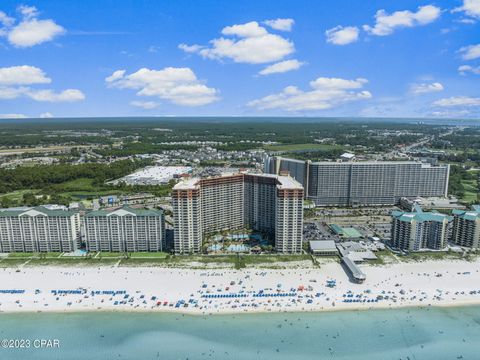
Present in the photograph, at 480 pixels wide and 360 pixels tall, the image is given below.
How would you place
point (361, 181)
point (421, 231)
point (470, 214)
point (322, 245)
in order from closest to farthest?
point (421, 231) → point (322, 245) → point (470, 214) → point (361, 181)

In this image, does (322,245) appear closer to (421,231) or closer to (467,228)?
(421,231)

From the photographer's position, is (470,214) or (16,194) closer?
(470,214)

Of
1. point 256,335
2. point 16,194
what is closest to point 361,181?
point 256,335

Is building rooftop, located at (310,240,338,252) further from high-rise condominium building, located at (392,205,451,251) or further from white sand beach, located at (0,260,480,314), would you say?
high-rise condominium building, located at (392,205,451,251)

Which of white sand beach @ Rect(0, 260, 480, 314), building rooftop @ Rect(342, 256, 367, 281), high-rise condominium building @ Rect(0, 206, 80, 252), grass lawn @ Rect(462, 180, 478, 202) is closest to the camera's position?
white sand beach @ Rect(0, 260, 480, 314)

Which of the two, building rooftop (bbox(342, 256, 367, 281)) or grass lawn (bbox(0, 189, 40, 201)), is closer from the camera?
building rooftop (bbox(342, 256, 367, 281))

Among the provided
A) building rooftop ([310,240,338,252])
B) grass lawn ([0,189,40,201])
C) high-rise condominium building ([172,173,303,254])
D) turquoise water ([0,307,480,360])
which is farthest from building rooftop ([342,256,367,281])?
grass lawn ([0,189,40,201])

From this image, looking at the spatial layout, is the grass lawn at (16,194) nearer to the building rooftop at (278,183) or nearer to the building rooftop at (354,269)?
the building rooftop at (278,183)
